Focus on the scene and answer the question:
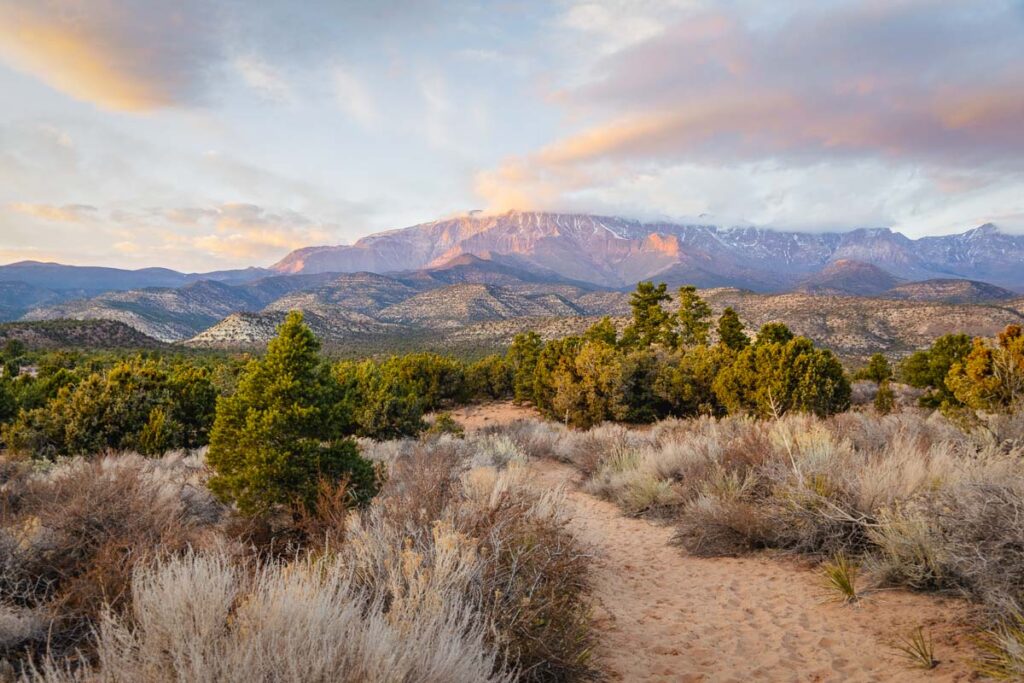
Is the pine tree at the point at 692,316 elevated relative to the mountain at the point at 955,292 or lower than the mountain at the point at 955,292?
lower

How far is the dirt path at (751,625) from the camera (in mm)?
4043

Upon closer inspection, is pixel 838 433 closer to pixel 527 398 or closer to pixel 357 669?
pixel 357 669

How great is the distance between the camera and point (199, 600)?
2.55 m

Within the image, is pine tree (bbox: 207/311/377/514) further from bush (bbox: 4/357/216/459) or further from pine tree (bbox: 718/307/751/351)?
pine tree (bbox: 718/307/751/351)

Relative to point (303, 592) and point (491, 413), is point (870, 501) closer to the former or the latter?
point (303, 592)

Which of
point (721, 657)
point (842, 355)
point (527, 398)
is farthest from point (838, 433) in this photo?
point (842, 355)

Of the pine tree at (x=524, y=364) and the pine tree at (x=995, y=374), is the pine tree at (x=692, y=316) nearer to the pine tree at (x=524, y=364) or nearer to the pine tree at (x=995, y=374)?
the pine tree at (x=524, y=364)

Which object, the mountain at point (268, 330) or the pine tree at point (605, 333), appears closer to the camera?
the pine tree at point (605, 333)

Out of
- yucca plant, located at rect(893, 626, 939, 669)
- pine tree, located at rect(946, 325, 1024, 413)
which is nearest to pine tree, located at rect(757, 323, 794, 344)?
pine tree, located at rect(946, 325, 1024, 413)

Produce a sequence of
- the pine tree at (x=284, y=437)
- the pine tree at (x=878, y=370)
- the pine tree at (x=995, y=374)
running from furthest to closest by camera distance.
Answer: the pine tree at (x=878, y=370) → the pine tree at (x=995, y=374) → the pine tree at (x=284, y=437)

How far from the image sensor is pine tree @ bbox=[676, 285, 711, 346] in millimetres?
40281

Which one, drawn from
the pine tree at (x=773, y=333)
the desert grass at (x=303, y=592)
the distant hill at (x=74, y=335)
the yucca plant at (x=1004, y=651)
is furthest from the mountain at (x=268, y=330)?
the yucca plant at (x=1004, y=651)

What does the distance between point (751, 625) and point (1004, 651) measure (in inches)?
72.6

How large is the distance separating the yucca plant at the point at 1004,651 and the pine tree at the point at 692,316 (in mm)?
37086
